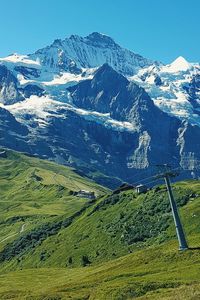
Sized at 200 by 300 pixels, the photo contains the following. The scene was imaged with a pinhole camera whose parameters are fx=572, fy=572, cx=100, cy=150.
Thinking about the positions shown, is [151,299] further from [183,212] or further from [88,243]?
[88,243]

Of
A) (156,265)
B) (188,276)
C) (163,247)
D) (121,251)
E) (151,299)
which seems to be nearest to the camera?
(151,299)

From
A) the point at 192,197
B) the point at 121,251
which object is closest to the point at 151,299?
the point at 121,251

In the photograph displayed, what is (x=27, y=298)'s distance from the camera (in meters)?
89.8

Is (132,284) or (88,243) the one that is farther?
(88,243)

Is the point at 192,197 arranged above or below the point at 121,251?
A: above

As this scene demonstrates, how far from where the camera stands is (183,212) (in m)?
170

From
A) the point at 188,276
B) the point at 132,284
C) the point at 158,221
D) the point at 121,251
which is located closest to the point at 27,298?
the point at 132,284

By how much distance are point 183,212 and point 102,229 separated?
36.6m

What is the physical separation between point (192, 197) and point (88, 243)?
3718cm

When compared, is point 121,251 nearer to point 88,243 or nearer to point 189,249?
point 88,243

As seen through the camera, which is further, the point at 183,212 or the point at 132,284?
the point at 183,212

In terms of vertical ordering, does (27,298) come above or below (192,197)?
below

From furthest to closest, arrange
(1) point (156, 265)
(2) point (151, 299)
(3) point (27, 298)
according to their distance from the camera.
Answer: (1) point (156, 265)
(3) point (27, 298)
(2) point (151, 299)

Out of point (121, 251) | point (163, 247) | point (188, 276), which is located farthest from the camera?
point (121, 251)
